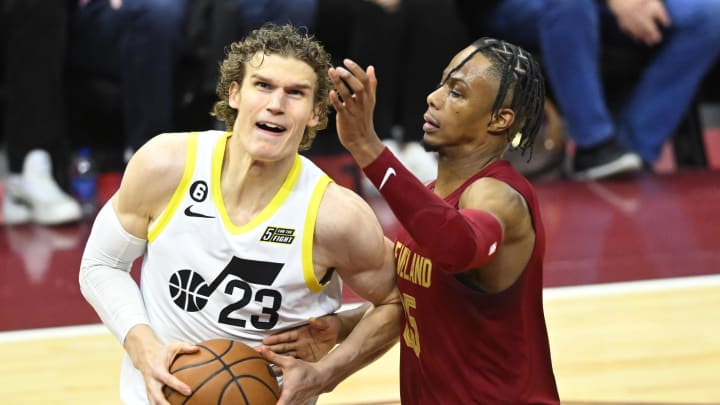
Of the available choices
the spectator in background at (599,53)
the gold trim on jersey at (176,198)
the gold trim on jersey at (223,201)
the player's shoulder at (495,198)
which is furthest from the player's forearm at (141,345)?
the spectator in background at (599,53)

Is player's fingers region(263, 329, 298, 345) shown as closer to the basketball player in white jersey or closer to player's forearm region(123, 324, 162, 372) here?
the basketball player in white jersey

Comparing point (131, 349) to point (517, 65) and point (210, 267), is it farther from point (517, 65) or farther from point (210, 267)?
point (517, 65)

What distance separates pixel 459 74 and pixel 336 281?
0.78 meters

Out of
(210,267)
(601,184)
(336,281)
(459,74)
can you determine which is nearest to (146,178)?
(210,267)

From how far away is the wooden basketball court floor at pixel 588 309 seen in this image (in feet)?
13.5

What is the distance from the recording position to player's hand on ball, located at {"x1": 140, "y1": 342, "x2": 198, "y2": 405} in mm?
2756

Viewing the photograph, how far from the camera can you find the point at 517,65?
2.78 m

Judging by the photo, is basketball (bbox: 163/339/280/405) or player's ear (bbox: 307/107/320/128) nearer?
basketball (bbox: 163/339/280/405)

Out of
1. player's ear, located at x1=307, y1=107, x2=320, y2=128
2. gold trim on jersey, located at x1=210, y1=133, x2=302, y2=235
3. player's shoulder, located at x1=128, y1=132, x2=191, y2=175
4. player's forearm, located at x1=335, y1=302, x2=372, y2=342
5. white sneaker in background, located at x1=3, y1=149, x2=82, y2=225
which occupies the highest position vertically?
player's ear, located at x1=307, y1=107, x2=320, y2=128

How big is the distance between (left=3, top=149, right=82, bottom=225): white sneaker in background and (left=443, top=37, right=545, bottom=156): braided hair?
11.5ft

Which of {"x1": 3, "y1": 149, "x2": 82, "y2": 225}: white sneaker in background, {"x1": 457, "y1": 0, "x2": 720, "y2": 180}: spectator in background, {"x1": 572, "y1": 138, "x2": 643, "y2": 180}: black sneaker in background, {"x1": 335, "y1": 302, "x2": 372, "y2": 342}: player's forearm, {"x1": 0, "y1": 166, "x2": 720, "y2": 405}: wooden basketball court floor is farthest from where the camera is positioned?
{"x1": 572, "y1": 138, "x2": 643, "y2": 180}: black sneaker in background

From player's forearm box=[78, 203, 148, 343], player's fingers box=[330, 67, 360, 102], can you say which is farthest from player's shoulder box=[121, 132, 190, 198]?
player's fingers box=[330, 67, 360, 102]

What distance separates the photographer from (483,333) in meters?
2.77

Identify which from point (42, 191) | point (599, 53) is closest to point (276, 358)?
point (42, 191)
